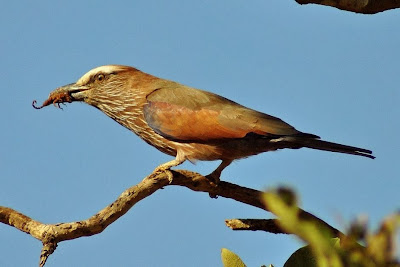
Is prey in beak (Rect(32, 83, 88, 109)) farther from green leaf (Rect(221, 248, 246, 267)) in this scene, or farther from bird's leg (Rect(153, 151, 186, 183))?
green leaf (Rect(221, 248, 246, 267))

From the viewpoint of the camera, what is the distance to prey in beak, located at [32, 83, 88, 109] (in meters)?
7.15

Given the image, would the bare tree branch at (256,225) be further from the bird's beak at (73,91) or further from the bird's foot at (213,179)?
the bird's beak at (73,91)

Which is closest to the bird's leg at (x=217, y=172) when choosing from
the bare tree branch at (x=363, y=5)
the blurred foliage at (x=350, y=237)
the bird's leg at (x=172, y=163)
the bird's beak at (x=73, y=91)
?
the bird's leg at (x=172, y=163)

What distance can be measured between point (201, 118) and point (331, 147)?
55.0 inches

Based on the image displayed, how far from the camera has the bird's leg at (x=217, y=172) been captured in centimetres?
583

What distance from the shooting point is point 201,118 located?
6328 mm

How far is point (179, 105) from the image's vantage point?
257 inches

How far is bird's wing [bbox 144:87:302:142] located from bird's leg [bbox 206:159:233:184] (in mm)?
255

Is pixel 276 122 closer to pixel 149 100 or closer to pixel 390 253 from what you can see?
pixel 149 100

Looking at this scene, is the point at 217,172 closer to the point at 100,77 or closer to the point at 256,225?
the point at 256,225

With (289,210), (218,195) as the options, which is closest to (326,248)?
(289,210)

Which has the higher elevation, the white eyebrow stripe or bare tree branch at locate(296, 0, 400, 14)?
the white eyebrow stripe

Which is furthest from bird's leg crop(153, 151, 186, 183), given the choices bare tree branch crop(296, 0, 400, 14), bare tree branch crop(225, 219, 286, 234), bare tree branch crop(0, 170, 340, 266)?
bare tree branch crop(296, 0, 400, 14)

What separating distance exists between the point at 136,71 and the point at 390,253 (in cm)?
646
